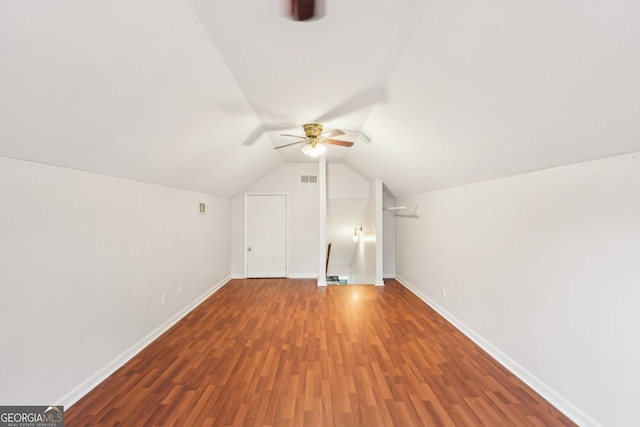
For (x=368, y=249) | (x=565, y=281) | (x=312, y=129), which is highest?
(x=312, y=129)

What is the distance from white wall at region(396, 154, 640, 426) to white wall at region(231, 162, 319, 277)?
3406mm

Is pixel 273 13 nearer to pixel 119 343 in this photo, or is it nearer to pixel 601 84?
pixel 601 84

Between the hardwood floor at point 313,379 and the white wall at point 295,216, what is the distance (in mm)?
2279

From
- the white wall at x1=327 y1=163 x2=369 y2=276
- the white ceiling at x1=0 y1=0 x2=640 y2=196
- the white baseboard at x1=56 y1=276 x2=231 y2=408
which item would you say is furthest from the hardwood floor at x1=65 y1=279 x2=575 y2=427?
the white wall at x1=327 y1=163 x2=369 y2=276

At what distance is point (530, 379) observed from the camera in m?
2.28

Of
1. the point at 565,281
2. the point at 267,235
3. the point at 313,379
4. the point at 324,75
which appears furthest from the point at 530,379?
the point at 267,235

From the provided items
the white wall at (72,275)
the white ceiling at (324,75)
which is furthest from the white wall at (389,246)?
the white wall at (72,275)

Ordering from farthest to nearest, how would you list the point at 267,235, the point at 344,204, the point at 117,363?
the point at 344,204, the point at 267,235, the point at 117,363

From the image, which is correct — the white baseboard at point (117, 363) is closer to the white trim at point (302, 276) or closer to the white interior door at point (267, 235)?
the white interior door at point (267, 235)

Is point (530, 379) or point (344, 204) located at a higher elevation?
point (344, 204)

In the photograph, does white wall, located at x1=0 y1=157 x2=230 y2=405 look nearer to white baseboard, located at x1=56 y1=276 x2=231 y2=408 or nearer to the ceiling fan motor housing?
white baseboard, located at x1=56 y1=276 x2=231 y2=408

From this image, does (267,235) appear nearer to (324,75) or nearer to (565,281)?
(324,75)

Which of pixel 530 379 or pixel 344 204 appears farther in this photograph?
pixel 344 204

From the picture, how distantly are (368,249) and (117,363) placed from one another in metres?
4.68
